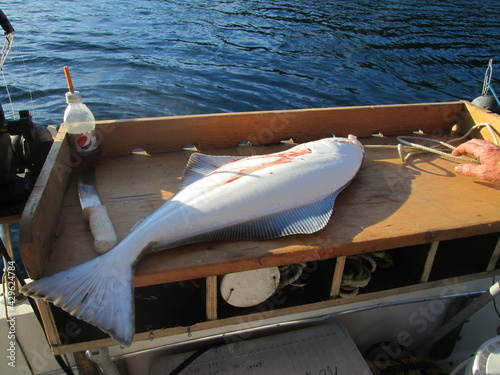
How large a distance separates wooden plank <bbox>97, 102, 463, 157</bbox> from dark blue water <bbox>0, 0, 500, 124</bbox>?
4.27 m

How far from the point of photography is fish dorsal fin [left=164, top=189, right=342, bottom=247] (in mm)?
2059

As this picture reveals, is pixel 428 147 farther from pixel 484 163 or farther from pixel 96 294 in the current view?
pixel 96 294

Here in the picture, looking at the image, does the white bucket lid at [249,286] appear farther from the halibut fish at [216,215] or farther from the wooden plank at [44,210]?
the wooden plank at [44,210]

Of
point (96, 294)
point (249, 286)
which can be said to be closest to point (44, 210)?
point (96, 294)

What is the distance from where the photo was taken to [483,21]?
14.0m

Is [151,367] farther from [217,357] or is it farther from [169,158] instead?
[169,158]

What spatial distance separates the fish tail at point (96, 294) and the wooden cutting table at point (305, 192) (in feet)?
0.36

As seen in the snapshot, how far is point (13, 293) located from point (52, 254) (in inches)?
27.8

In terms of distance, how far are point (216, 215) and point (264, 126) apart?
1.25 metres

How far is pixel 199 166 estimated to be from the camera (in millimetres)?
2562

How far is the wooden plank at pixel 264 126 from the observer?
Answer: 286 centimetres

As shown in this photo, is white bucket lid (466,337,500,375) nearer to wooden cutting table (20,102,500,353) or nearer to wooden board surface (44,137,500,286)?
wooden cutting table (20,102,500,353)

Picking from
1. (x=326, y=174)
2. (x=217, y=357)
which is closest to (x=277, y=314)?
(x=217, y=357)

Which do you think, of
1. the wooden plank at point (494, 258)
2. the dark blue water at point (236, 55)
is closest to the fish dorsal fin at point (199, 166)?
the wooden plank at point (494, 258)
